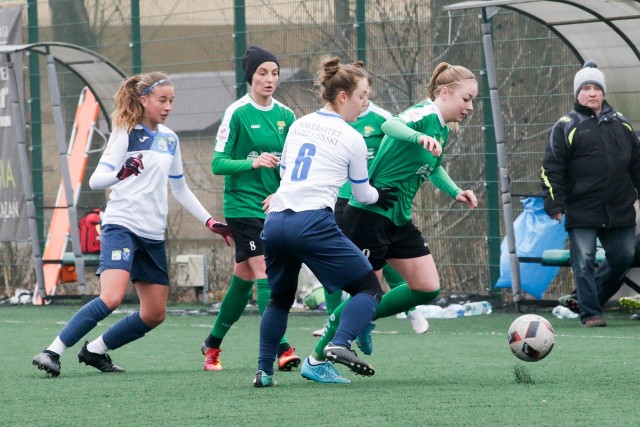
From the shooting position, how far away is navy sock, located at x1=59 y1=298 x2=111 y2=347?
24.5ft

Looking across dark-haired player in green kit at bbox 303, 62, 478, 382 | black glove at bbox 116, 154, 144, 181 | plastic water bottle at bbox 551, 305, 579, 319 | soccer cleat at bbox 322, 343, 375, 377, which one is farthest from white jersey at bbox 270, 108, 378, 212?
plastic water bottle at bbox 551, 305, 579, 319

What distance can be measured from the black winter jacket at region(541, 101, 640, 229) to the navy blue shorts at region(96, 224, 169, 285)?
13.6 feet

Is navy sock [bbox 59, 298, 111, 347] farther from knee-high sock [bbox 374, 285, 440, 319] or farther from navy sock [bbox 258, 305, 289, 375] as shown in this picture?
knee-high sock [bbox 374, 285, 440, 319]

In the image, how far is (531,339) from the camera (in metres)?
7.00

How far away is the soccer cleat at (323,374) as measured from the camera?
6781 millimetres

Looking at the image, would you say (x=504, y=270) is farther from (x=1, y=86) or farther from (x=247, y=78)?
(x=1, y=86)

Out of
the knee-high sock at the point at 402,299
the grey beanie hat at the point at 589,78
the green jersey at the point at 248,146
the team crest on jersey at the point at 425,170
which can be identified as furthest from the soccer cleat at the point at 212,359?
the grey beanie hat at the point at 589,78

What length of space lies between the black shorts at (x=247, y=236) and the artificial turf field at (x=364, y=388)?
679 millimetres

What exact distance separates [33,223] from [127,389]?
850 centimetres

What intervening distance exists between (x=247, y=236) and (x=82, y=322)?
3.73ft

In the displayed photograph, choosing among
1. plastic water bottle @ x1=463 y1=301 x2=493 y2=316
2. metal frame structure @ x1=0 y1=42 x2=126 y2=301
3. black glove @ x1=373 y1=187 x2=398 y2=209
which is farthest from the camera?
metal frame structure @ x1=0 y1=42 x2=126 y2=301

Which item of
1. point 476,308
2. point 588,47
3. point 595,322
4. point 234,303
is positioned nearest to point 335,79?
point 234,303

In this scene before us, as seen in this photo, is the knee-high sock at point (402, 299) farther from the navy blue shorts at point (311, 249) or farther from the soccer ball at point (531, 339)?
the navy blue shorts at point (311, 249)

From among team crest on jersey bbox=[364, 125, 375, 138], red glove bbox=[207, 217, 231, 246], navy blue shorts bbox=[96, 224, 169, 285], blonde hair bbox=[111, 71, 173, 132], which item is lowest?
navy blue shorts bbox=[96, 224, 169, 285]
